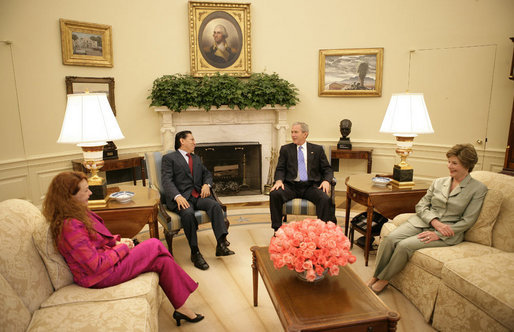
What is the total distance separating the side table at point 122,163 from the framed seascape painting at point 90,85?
86 centimetres

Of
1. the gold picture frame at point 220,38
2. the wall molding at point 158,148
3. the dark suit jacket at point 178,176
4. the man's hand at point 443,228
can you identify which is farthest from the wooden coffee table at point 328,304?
the gold picture frame at point 220,38

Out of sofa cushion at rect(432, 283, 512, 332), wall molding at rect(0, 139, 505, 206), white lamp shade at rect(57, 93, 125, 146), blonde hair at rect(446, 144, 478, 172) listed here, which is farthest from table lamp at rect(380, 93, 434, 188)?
white lamp shade at rect(57, 93, 125, 146)

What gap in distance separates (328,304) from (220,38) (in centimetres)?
473

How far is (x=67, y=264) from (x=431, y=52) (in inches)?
219

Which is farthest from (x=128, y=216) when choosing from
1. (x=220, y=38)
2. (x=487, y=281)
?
(x=220, y=38)

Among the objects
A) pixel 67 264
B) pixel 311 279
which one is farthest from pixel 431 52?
pixel 67 264

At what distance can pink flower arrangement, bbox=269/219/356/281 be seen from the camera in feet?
6.30

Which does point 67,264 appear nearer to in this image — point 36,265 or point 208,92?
point 36,265

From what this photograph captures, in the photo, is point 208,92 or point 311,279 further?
point 208,92

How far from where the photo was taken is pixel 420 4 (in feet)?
16.7

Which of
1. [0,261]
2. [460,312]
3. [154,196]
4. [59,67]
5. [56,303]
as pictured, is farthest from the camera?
[59,67]

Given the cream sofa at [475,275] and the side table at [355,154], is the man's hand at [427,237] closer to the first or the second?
the cream sofa at [475,275]

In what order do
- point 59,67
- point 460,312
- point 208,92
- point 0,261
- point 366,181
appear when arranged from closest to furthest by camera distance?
point 0,261 → point 460,312 → point 366,181 → point 59,67 → point 208,92

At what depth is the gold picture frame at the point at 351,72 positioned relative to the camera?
17.7ft
